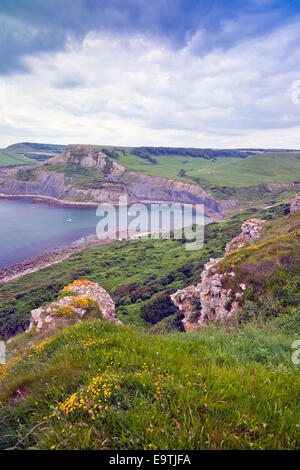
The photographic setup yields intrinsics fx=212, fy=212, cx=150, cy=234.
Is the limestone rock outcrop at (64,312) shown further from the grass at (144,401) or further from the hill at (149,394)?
the grass at (144,401)

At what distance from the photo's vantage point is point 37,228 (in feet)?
425

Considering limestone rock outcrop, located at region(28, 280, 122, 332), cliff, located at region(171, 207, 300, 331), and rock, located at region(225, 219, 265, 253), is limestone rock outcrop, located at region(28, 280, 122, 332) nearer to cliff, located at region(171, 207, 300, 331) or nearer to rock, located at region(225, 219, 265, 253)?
cliff, located at region(171, 207, 300, 331)

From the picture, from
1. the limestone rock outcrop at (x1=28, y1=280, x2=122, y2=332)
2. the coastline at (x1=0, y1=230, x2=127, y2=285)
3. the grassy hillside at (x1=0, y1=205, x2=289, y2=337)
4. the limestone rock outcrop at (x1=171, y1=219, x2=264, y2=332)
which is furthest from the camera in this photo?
the coastline at (x1=0, y1=230, x2=127, y2=285)

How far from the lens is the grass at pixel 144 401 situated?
2.37 m

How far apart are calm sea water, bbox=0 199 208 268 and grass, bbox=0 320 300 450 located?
95.0 metres

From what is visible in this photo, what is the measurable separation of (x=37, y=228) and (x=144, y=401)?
144242 millimetres

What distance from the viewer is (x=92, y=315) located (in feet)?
45.9

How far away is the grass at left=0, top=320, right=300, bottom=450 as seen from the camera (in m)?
2.37

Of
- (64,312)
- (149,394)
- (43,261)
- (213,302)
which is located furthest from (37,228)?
(149,394)

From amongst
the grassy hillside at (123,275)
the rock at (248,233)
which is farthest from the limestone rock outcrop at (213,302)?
A: the grassy hillside at (123,275)

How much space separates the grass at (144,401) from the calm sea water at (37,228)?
312 ft

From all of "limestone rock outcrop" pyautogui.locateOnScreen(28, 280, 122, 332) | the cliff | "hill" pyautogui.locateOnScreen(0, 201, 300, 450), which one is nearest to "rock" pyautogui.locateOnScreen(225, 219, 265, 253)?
the cliff

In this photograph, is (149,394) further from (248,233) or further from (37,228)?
(37,228)
